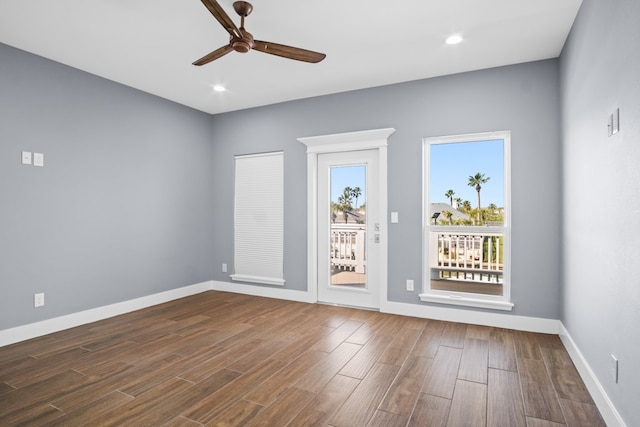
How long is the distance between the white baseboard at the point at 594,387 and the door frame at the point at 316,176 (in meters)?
1.94

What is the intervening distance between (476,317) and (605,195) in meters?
2.14

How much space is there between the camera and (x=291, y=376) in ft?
8.65

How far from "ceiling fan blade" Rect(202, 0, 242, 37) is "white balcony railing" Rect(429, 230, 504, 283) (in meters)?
3.02

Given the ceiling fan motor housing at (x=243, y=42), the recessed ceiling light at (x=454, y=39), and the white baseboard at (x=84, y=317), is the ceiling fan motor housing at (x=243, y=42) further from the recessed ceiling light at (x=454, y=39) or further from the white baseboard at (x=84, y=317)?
the white baseboard at (x=84, y=317)

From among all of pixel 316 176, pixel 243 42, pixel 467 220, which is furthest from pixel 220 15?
pixel 467 220

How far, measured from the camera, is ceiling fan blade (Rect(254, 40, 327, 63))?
106 inches

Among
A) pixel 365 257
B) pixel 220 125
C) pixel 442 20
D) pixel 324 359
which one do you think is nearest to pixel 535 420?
pixel 324 359

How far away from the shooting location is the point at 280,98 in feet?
16.0

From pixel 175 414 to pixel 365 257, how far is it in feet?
9.62

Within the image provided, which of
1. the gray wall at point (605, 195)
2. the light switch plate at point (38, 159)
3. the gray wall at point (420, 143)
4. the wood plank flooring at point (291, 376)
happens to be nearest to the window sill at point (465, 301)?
the gray wall at point (420, 143)

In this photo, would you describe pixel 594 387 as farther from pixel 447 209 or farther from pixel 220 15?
pixel 220 15

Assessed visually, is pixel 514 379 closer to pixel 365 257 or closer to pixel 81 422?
pixel 365 257

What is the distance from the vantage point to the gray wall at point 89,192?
10.9 feet

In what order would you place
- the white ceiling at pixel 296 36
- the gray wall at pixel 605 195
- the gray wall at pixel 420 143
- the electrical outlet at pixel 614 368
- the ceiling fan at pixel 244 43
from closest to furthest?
the gray wall at pixel 605 195 → the electrical outlet at pixel 614 368 → the ceiling fan at pixel 244 43 → the white ceiling at pixel 296 36 → the gray wall at pixel 420 143
